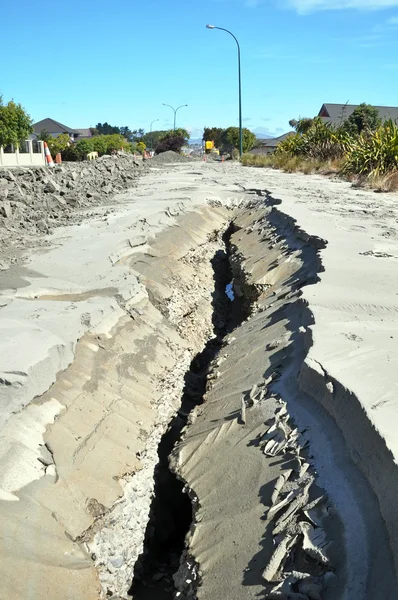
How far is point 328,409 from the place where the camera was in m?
4.56

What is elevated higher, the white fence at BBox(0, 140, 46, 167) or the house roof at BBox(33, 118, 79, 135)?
the house roof at BBox(33, 118, 79, 135)

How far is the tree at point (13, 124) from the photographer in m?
35.8

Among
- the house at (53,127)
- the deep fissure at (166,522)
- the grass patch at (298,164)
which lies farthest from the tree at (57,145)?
the deep fissure at (166,522)

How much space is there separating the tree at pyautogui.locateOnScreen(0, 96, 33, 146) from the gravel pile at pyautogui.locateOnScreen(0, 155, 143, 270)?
61.8ft

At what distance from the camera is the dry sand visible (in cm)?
377

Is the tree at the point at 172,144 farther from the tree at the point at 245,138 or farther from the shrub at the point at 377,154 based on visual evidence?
the shrub at the point at 377,154

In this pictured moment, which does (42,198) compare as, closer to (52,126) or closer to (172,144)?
(172,144)

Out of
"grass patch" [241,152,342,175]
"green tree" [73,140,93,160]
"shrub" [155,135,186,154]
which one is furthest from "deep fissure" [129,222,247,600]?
"shrub" [155,135,186,154]

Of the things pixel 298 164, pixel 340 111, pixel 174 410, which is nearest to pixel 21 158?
pixel 298 164

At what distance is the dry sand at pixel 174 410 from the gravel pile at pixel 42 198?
1.41 m

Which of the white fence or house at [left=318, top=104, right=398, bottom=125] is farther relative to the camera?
house at [left=318, top=104, right=398, bottom=125]

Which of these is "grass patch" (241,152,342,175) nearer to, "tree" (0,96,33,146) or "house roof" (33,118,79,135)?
"tree" (0,96,33,146)

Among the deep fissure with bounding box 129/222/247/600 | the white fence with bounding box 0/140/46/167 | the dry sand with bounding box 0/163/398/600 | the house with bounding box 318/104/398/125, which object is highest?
the house with bounding box 318/104/398/125

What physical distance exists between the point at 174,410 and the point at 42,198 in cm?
786
